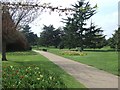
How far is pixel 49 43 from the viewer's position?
3051 inches

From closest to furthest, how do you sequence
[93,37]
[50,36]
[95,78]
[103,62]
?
[95,78]
[103,62]
[93,37]
[50,36]

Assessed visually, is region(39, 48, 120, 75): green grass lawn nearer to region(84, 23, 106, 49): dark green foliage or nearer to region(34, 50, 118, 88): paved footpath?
region(34, 50, 118, 88): paved footpath

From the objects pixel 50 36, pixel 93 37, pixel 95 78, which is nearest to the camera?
pixel 95 78

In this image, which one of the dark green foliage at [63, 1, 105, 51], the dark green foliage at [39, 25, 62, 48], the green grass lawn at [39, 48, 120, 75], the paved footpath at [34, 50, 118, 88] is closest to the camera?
the paved footpath at [34, 50, 118, 88]

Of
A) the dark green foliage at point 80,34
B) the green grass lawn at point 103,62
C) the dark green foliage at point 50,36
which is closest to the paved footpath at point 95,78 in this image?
the green grass lawn at point 103,62

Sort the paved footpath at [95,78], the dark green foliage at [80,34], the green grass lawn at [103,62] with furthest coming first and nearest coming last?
the dark green foliage at [80,34] < the green grass lawn at [103,62] < the paved footpath at [95,78]

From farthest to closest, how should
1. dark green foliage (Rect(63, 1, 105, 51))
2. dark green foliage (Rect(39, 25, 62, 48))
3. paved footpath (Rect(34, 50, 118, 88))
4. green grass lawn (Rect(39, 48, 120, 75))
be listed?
dark green foliage (Rect(39, 25, 62, 48)) → dark green foliage (Rect(63, 1, 105, 51)) → green grass lawn (Rect(39, 48, 120, 75)) → paved footpath (Rect(34, 50, 118, 88))

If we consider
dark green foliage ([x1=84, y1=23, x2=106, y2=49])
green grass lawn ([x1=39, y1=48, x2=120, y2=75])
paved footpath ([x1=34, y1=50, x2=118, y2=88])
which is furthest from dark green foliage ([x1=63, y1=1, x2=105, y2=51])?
paved footpath ([x1=34, y1=50, x2=118, y2=88])

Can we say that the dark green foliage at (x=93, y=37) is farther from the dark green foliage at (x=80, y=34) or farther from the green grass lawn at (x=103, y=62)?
the green grass lawn at (x=103, y=62)

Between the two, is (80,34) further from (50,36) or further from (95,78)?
(95,78)

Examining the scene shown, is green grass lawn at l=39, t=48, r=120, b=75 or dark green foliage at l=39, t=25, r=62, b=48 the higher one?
dark green foliage at l=39, t=25, r=62, b=48

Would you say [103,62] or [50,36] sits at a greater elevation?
[50,36]

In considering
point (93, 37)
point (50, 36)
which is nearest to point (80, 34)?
point (93, 37)

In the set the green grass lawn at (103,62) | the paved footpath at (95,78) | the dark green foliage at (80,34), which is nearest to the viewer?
the paved footpath at (95,78)
